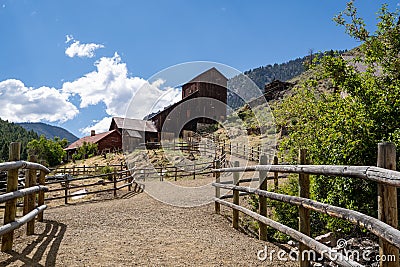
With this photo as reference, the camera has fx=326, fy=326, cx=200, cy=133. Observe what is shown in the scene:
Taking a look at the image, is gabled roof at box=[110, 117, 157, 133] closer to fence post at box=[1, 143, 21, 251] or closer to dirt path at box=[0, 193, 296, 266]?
dirt path at box=[0, 193, 296, 266]

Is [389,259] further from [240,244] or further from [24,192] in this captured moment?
[24,192]

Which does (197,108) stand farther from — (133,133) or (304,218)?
(304,218)

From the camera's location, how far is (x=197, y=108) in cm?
3584

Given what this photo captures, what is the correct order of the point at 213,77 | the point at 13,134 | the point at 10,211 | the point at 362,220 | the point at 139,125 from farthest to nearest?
the point at 13,134 → the point at 213,77 → the point at 139,125 → the point at 10,211 → the point at 362,220

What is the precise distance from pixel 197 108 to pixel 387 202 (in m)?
33.6

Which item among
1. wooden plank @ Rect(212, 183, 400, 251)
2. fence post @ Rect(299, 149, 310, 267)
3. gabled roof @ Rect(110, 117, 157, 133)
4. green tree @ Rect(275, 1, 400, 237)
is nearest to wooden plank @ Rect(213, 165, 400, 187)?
fence post @ Rect(299, 149, 310, 267)

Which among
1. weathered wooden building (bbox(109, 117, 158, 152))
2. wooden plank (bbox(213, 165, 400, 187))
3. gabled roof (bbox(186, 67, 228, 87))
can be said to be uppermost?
gabled roof (bbox(186, 67, 228, 87))

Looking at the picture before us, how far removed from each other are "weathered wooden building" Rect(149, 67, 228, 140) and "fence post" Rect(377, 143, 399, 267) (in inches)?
1191

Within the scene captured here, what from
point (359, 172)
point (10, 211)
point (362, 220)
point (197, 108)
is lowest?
point (10, 211)

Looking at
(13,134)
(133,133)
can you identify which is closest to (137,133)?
(133,133)

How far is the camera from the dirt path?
403cm

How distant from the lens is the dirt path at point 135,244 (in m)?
4.03

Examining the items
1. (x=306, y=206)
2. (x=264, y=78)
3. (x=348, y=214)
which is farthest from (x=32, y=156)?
(x=264, y=78)

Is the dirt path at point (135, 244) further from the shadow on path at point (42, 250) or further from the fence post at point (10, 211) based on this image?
the fence post at point (10, 211)
